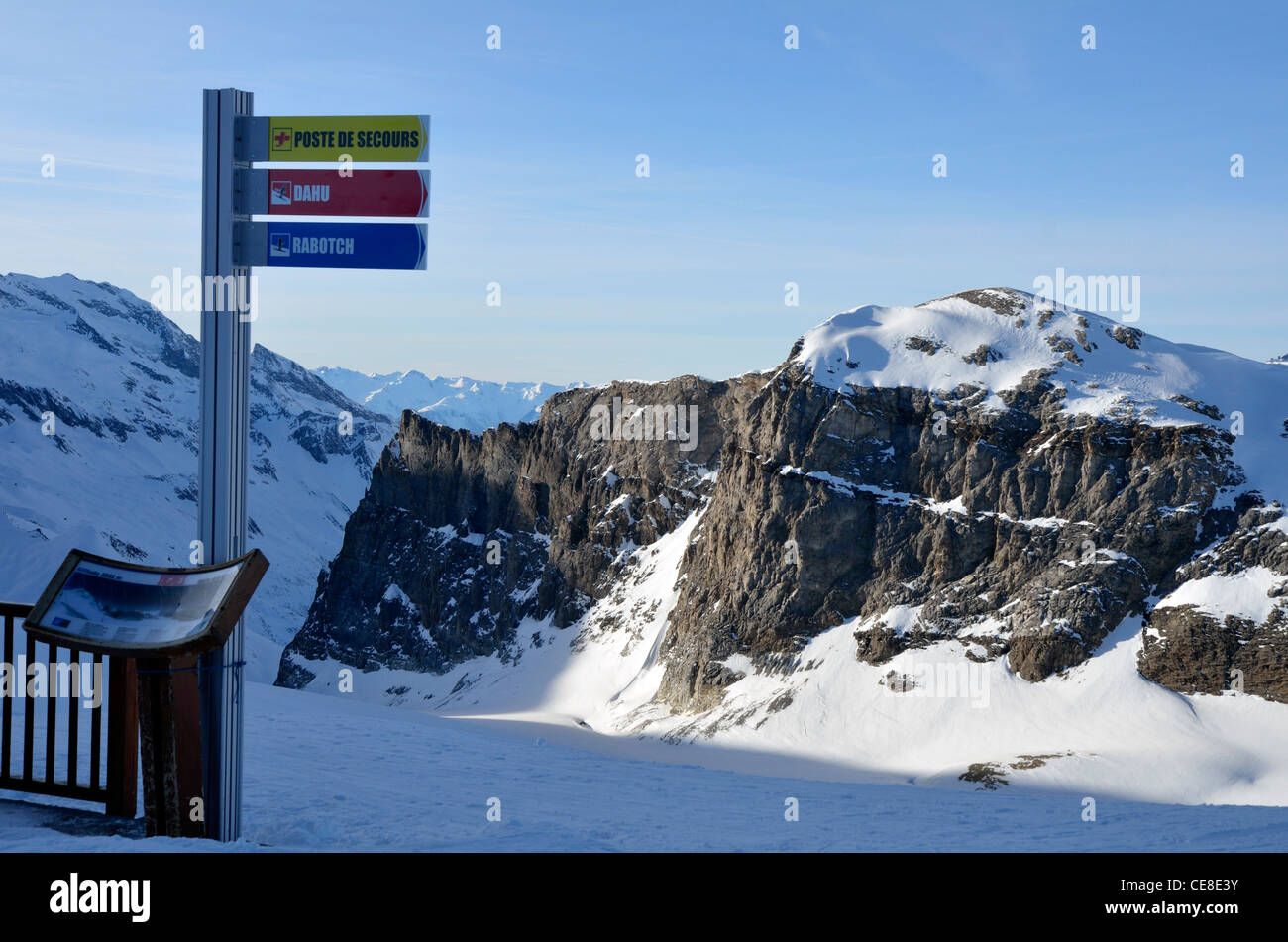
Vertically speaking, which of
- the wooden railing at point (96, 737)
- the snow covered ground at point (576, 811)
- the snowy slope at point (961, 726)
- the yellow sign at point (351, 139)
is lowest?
the snowy slope at point (961, 726)

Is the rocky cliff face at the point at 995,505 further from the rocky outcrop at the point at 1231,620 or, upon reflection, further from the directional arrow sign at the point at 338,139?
the directional arrow sign at the point at 338,139

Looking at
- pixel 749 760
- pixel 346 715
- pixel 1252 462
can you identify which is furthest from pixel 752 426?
pixel 346 715

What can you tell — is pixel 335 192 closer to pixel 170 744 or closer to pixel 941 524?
pixel 170 744

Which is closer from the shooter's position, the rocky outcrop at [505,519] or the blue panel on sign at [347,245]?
the blue panel on sign at [347,245]

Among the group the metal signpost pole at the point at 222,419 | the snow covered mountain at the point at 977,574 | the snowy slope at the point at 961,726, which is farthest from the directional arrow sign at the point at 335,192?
the snowy slope at the point at 961,726

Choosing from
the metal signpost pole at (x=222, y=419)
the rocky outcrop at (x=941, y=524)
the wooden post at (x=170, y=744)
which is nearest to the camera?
the wooden post at (x=170, y=744)

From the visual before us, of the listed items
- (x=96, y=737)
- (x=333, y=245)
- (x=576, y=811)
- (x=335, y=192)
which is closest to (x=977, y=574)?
(x=576, y=811)

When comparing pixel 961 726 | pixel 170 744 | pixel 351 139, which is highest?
pixel 351 139

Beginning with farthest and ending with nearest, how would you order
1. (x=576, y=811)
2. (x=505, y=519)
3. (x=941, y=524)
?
(x=505, y=519) < (x=941, y=524) < (x=576, y=811)
